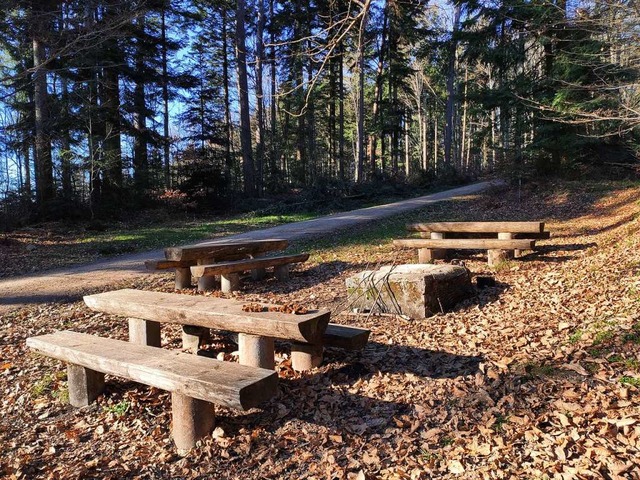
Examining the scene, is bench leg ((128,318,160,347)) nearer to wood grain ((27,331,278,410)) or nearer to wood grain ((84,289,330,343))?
wood grain ((84,289,330,343))

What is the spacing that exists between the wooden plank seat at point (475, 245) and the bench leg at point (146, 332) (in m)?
4.93

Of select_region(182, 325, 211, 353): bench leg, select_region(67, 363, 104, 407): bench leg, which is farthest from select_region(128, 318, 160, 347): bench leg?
select_region(67, 363, 104, 407): bench leg

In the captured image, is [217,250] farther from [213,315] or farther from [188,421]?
[188,421]

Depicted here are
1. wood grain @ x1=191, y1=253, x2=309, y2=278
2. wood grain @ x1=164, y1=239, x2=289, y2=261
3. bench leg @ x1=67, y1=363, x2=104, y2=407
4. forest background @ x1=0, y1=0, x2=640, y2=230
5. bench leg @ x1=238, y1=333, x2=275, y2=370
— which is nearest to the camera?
bench leg @ x1=238, y1=333, x2=275, y2=370

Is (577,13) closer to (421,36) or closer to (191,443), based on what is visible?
(191,443)

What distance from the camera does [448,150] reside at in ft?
96.7

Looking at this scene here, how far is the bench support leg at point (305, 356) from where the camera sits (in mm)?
4453

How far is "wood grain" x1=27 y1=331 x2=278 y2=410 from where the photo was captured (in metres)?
3.02

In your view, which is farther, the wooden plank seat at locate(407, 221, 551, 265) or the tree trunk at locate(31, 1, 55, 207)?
the tree trunk at locate(31, 1, 55, 207)

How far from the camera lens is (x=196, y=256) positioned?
24.6 feet

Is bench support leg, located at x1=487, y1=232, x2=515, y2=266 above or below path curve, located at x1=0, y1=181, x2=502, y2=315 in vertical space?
above

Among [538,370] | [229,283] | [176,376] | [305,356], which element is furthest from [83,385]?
[538,370]

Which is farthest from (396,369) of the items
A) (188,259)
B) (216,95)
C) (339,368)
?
(216,95)

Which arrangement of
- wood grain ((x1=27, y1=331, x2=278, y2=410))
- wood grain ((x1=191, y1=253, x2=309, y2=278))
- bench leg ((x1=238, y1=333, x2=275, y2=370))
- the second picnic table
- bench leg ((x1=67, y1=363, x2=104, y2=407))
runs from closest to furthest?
wood grain ((x1=27, y1=331, x2=278, y2=410)) < bench leg ((x1=238, y1=333, x2=275, y2=370)) < bench leg ((x1=67, y1=363, x2=104, y2=407)) < wood grain ((x1=191, y1=253, x2=309, y2=278)) < the second picnic table
